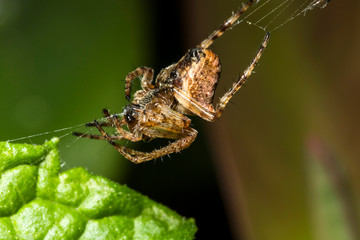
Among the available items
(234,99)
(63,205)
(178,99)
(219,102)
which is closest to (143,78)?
(178,99)

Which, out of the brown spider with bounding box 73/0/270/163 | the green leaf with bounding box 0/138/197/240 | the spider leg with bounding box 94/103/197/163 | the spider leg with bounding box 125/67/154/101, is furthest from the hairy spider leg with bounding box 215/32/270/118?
the green leaf with bounding box 0/138/197/240

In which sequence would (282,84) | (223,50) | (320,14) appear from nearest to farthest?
(320,14) → (282,84) → (223,50)

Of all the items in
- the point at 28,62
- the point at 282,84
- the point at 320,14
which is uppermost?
the point at 28,62

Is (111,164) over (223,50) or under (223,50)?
under

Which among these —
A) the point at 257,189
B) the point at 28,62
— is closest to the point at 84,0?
the point at 28,62

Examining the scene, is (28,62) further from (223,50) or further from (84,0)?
(223,50)

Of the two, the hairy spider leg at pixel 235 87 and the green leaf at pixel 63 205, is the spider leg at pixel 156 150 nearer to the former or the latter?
the hairy spider leg at pixel 235 87

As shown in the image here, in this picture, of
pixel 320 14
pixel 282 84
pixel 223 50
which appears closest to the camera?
pixel 320 14

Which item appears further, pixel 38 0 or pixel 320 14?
pixel 38 0
